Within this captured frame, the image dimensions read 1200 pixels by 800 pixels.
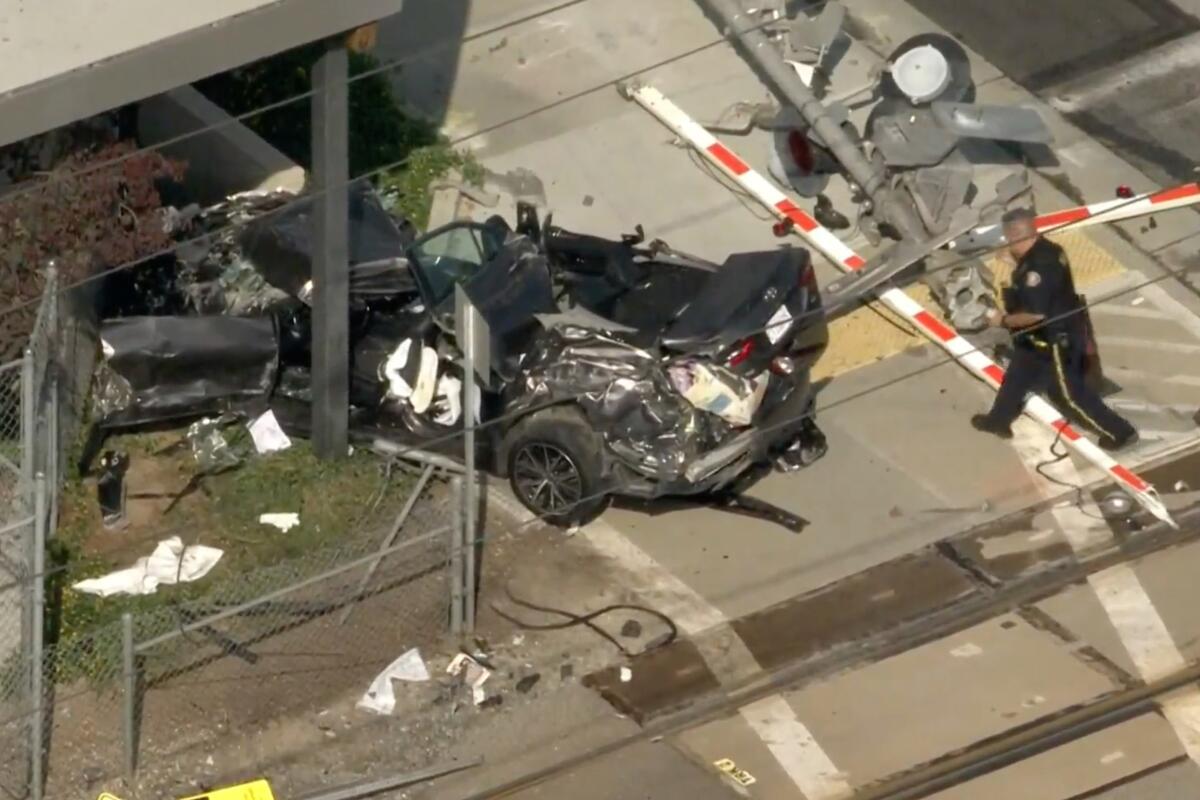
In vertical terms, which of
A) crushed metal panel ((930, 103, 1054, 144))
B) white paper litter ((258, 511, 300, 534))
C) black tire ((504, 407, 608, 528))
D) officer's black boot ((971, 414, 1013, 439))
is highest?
crushed metal panel ((930, 103, 1054, 144))

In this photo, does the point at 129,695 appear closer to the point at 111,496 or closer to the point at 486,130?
the point at 111,496

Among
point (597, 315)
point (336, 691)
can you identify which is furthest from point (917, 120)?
point (336, 691)

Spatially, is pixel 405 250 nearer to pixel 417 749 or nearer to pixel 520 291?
pixel 520 291

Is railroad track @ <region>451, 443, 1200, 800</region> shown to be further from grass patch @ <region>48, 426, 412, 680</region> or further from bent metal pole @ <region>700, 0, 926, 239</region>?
bent metal pole @ <region>700, 0, 926, 239</region>

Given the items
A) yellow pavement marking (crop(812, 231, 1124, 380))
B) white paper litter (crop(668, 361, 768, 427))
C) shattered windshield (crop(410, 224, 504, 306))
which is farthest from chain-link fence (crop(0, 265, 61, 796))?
yellow pavement marking (crop(812, 231, 1124, 380))

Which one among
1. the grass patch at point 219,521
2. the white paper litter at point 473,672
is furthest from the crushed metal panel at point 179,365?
the white paper litter at point 473,672

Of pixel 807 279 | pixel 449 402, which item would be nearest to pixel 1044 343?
pixel 807 279
